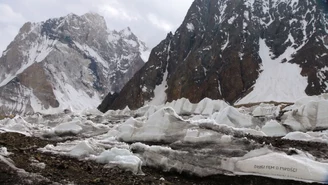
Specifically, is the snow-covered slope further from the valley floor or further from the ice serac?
the ice serac

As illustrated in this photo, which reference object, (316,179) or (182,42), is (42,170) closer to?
(316,179)

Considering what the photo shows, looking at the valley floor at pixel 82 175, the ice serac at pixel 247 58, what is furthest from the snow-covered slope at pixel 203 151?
the ice serac at pixel 247 58

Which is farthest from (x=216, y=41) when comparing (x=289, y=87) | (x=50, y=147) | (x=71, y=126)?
(x=50, y=147)

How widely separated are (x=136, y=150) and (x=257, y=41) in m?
154

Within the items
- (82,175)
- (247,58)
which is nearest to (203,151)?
(82,175)

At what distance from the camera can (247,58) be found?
15950 cm

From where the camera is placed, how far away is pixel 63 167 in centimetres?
1516

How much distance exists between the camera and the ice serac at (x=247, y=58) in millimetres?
143875

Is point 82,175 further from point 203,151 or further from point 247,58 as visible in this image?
point 247,58

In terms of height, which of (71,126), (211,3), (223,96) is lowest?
(71,126)

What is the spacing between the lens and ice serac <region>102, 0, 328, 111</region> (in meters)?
144

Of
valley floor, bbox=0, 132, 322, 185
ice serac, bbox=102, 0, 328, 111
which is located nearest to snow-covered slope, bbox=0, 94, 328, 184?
valley floor, bbox=0, 132, 322, 185

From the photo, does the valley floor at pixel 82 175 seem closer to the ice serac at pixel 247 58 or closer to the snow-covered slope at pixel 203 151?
the snow-covered slope at pixel 203 151

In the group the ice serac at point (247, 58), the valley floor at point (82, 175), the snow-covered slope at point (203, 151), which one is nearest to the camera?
the valley floor at point (82, 175)
